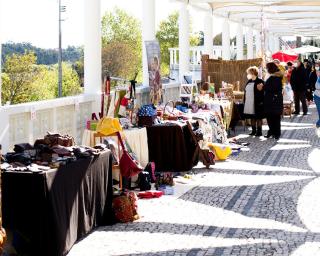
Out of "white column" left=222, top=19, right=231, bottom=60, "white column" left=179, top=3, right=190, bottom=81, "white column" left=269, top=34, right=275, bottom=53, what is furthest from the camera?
"white column" left=269, top=34, right=275, bottom=53

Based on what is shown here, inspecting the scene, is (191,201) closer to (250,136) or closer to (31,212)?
(31,212)

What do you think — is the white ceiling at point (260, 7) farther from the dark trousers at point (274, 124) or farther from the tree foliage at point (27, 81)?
the tree foliage at point (27, 81)

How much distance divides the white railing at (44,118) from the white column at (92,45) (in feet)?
1.04

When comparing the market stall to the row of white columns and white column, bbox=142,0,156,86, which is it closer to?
the row of white columns

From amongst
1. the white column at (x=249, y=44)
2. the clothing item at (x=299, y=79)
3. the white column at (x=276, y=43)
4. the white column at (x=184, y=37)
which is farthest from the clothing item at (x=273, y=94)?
the white column at (x=276, y=43)

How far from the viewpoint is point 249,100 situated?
13.7 m

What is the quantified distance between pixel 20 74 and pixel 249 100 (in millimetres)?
39185

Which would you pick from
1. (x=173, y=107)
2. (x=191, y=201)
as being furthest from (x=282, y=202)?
(x=173, y=107)

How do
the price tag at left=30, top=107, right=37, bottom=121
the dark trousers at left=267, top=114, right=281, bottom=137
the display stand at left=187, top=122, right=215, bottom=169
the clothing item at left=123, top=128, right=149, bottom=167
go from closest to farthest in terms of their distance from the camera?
the price tag at left=30, top=107, right=37, bottom=121, the clothing item at left=123, top=128, right=149, bottom=167, the display stand at left=187, top=122, right=215, bottom=169, the dark trousers at left=267, top=114, right=281, bottom=137

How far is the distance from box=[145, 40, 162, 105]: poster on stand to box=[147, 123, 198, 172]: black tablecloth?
4.62ft

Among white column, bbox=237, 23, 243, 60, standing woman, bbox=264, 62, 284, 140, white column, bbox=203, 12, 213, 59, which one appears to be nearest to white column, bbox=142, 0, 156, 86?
standing woman, bbox=264, 62, 284, 140

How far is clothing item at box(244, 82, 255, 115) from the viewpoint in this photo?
13508 millimetres

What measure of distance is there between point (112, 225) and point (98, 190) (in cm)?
38

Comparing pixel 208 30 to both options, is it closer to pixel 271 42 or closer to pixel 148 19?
pixel 148 19
